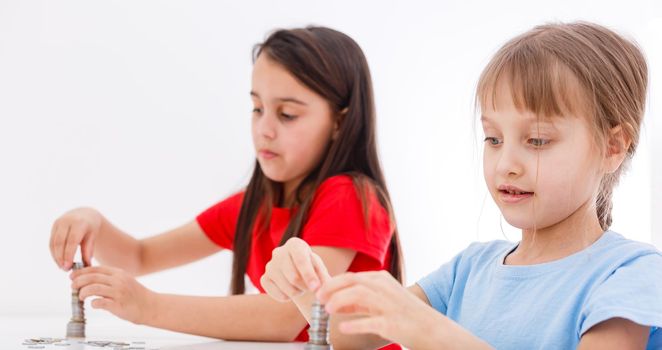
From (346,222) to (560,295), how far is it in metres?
0.59

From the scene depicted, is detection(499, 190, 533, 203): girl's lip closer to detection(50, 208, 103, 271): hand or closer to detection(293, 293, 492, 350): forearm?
detection(293, 293, 492, 350): forearm

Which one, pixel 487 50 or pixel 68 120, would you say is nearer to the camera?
pixel 68 120

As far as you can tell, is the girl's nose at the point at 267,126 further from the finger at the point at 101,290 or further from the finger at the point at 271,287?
the finger at the point at 271,287

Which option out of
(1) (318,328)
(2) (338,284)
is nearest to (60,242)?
A: (1) (318,328)

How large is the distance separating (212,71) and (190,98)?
0.34 feet

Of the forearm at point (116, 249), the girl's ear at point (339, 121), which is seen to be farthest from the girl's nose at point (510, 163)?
the forearm at point (116, 249)

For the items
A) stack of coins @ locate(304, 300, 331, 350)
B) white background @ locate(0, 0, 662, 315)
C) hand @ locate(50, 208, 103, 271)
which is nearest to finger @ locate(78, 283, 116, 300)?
hand @ locate(50, 208, 103, 271)

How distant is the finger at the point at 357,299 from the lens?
0.87m

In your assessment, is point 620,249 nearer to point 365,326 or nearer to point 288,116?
point 365,326

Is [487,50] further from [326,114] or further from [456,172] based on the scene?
[326,114]

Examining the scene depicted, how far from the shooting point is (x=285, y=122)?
5.44 ft

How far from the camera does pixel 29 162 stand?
2469mm

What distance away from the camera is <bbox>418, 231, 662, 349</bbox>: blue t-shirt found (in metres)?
0.92

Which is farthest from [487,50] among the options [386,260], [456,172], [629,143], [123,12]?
[629,143]
